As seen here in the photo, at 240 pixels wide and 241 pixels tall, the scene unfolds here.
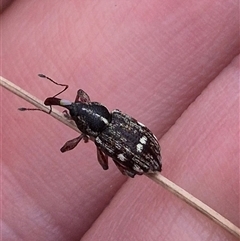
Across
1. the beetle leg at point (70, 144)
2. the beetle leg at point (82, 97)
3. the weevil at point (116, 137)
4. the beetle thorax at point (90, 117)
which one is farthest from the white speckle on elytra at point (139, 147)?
the beetle leg at point (82, 97)

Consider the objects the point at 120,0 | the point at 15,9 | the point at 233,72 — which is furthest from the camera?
the point at 15,9

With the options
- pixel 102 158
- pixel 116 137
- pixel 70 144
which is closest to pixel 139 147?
pixel 116 137

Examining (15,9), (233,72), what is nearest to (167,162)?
(233,72)

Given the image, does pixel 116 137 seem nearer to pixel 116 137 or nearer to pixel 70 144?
pixel 116 137

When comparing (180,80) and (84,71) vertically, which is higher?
(84,71)

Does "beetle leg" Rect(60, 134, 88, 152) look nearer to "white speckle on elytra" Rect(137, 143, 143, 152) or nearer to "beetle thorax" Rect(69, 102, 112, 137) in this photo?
"beetle thorax" Rect(69, 102, 112, 137)

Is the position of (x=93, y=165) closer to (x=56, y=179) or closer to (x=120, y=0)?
(x=56, y=179)

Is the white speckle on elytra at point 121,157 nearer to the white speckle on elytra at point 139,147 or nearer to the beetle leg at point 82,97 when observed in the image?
the white speckle on elytra at point 139,147

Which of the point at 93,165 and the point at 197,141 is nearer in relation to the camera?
the point at 197,141
